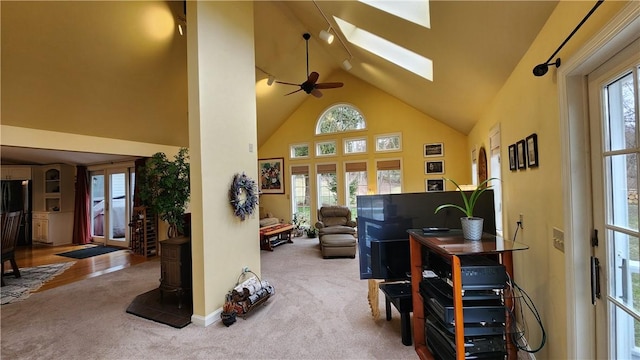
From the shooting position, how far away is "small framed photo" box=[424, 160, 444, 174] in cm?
628

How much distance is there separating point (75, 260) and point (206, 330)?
4.59 meters

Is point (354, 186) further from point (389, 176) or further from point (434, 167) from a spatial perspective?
point (434, 167)

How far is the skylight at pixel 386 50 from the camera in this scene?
139 inches

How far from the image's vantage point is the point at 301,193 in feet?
25.7

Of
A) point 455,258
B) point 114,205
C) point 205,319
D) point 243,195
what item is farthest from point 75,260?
point 455,258

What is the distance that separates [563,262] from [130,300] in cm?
422

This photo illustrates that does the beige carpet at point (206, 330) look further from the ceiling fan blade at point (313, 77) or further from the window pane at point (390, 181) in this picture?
the window pane at point (390, 181)

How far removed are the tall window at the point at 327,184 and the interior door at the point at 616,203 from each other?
20.0ft

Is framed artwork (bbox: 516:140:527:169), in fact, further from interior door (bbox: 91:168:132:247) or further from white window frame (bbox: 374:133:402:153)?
interior door (bbox: 91:168:132:247)

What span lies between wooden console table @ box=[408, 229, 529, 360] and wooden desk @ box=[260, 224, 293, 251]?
3955 millimetres

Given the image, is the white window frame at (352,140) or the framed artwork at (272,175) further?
the framed artwork at (272,175)

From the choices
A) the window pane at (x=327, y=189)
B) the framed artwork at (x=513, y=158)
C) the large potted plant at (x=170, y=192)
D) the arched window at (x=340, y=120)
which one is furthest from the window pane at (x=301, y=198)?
the framed artwork at (x=513, y=158)

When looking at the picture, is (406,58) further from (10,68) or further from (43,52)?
(10,68)

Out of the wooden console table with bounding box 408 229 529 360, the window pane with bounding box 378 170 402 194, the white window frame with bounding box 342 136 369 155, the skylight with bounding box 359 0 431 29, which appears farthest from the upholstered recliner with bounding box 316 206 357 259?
the skylight with bounding box 359 0 431 29
